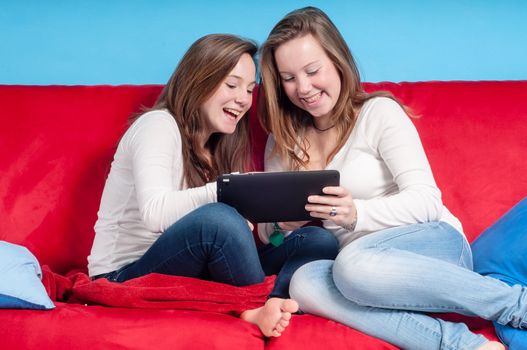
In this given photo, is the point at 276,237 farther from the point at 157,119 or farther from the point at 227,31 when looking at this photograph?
the point at 227,31

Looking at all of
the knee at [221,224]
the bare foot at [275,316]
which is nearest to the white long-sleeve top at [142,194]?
the knee at [221,224]

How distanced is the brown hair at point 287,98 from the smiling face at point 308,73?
19 millimetres

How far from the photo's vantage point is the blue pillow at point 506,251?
1882 millimetres

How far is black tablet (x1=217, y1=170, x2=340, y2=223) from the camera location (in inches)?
72.9

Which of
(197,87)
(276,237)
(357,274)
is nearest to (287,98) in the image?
(197,87)

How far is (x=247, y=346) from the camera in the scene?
1.71 m

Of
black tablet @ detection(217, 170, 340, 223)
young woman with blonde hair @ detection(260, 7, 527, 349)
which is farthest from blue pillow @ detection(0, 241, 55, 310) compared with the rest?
young woman with blonde hair @ detection(260, 7, 527, 349)

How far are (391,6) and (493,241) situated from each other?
987mm

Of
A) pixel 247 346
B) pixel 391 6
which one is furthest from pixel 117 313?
pixel 391 6

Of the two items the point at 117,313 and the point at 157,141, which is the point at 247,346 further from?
the point at 157,141

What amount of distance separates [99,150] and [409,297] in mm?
1023

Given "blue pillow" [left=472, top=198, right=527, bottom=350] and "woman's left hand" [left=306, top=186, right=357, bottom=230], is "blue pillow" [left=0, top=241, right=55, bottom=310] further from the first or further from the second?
"blue pillow" [left=472, top=198, right=527, bottom=350]

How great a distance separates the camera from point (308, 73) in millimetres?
2109

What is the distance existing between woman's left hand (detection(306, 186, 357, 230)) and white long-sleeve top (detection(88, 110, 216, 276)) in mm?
244
